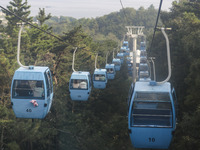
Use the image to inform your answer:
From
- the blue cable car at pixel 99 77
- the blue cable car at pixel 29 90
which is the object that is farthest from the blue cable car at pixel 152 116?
the blue cable car at pixel 99 77

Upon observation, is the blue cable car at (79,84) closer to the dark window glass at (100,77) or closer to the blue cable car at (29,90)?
the blue cable car at (29,90)

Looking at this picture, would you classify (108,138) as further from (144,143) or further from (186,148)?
(144,143)

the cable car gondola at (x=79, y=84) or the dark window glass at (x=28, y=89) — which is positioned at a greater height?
the dark window glass at (x=28, y=89)

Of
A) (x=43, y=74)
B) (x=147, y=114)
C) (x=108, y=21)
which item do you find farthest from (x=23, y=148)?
(x=108, y=21)

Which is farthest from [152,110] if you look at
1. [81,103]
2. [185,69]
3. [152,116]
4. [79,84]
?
[81,103]

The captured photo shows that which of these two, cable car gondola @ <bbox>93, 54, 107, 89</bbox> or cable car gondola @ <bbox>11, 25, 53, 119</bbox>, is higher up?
cable car gondola @ <bbox>11, 25, 53, 119</bbox>

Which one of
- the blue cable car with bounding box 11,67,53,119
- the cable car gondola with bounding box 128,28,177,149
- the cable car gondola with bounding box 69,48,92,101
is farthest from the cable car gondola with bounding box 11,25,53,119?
the cable car gondola with bounding box 69,48,92,101

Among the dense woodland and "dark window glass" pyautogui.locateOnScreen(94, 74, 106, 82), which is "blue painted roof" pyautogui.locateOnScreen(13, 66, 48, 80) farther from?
"dark window glass" pyautogui.locateOnScreen(94, 74, 106, 82)

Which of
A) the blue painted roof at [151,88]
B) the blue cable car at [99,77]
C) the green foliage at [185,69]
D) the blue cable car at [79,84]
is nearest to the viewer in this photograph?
the blue painted roof at [151,88]

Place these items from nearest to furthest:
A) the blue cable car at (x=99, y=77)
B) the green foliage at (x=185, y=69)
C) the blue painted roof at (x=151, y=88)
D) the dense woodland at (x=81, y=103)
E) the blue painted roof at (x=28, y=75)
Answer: the blue painted roof at (x=151, y=88) → the blue painted roof at (x=28, y=75) → the green foliage at (x=185, y=69) → the dense woodland at (x=81, y=103) → the blue cable car at (x=99, y=77)
